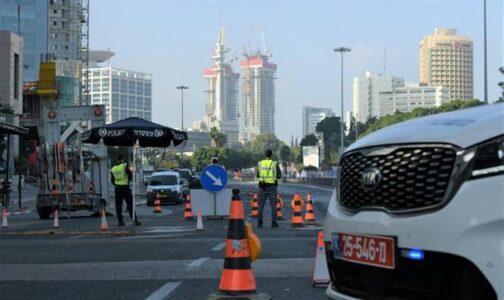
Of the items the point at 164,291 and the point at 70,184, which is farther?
the point at 70,184

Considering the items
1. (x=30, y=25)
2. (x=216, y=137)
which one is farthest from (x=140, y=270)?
(x=216, y=137)

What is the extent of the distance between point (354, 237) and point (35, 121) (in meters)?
98.3

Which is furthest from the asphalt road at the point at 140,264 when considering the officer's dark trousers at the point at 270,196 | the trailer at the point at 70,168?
the trailer at the point at 70,168

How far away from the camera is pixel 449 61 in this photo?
112 m

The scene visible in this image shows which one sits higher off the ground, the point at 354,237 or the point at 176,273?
the point at 354,237

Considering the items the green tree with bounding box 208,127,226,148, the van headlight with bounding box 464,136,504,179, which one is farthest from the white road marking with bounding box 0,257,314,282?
the green tree with bounding box 208,127,226,148

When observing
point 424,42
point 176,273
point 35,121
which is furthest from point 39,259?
point 424,42

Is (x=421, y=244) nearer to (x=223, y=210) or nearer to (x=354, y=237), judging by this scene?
(x=354, y=237)

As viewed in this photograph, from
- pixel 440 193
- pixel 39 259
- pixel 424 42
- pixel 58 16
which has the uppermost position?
pixel 58 16

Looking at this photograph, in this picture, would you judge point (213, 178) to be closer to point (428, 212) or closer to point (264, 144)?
point (428, 212)

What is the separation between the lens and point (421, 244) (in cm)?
353

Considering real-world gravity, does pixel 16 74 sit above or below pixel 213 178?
above

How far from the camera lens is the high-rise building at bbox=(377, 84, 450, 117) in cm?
11569

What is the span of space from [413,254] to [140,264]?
681cm
